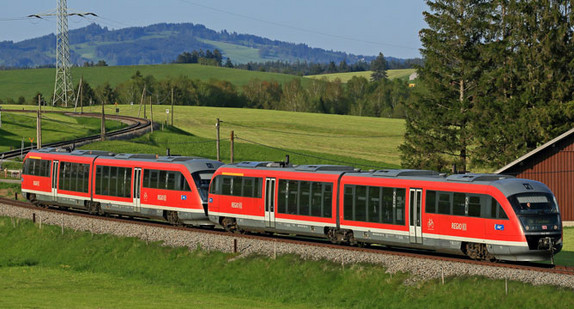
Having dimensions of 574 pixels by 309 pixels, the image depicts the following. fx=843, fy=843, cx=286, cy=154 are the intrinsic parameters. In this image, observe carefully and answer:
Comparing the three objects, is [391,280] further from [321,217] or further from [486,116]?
[486,116]

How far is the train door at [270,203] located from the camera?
1344 inches

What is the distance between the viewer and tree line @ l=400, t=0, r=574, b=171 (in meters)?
56.2

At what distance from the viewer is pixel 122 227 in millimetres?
39562

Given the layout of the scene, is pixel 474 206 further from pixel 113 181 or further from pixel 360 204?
pixel 113 181

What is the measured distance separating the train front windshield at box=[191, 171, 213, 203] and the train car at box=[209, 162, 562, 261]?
73cm

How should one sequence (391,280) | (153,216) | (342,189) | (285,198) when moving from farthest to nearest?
(153,216), (285,198), (342,189), (391,280)

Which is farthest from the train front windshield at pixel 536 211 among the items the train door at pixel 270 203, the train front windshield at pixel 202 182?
the train front windshield at pixel 202 182

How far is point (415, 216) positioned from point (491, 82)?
35.1 metres

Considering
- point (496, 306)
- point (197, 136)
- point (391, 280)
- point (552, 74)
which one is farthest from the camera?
point (197, 136)

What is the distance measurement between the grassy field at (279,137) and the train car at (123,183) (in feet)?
116

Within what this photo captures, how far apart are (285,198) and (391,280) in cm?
779

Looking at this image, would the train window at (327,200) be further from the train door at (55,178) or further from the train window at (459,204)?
the train door at (55,178)

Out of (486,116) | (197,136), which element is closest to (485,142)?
(486,116)

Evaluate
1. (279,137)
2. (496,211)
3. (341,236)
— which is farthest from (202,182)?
(279,137)
